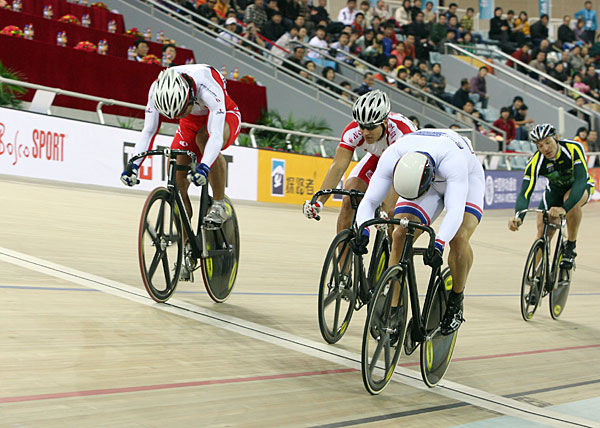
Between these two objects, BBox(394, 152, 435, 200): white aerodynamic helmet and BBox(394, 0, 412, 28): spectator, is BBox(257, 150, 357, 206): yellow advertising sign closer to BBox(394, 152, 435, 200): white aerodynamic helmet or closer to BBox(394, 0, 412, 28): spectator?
BBox(394, 152, 435, 200): white aerodynamic helmet

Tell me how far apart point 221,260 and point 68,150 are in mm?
5221

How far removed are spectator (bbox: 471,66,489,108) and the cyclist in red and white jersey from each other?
13.0m

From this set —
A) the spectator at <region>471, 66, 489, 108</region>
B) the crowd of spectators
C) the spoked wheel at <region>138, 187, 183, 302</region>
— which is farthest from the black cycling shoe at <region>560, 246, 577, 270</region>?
the spectator at <region>471, 66, 489, 108</region>

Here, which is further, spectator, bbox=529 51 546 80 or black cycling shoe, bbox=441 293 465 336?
spectator, bbox=529 51 546 80

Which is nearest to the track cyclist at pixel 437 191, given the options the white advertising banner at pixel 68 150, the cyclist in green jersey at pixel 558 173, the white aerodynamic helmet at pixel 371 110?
the white aerodynamic helmet at pixel 371 110

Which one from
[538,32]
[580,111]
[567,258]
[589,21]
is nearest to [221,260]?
[567,258]

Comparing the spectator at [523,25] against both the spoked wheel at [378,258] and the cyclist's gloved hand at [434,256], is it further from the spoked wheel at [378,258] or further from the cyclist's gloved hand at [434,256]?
the cyclist's gloved hand at [434,256]

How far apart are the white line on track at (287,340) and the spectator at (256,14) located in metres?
10.1

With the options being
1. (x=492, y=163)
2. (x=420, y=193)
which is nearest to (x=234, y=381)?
(x=420, y=193)

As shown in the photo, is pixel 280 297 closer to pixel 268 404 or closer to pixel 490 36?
pixel 268 404

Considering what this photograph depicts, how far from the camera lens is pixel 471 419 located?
320cm

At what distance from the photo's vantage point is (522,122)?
16.0m

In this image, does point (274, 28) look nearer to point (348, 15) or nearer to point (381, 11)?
point (348, 15)

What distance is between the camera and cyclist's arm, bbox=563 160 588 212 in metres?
5.71
